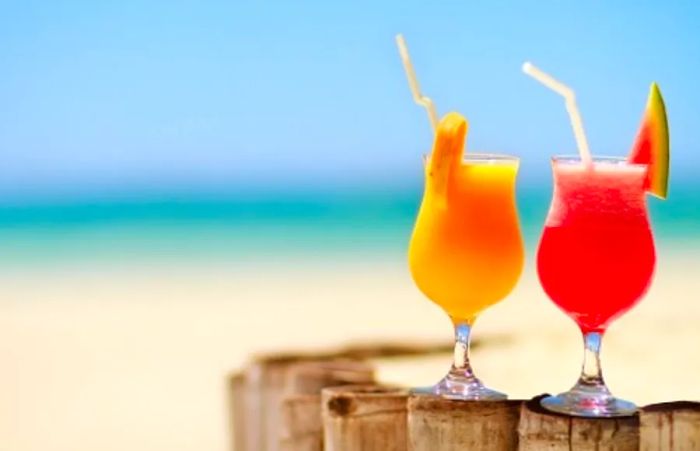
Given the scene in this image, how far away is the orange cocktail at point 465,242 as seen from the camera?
241cm

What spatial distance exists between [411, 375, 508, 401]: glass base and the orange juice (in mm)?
127

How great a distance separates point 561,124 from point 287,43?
4.45 meters

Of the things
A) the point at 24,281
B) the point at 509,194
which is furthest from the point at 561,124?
the point at 509,194

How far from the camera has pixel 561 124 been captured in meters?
20.7

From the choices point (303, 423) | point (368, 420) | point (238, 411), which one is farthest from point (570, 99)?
point (238, 411)

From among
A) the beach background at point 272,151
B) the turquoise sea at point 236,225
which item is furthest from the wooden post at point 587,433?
the turquoise sea at point 236,225

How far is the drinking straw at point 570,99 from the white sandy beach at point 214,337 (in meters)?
4.98

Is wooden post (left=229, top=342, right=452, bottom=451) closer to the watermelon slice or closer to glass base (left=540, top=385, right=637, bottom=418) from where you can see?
glass base (left=540, top=385, right=637, bottom=418)

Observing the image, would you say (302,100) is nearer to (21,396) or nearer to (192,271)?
(192,271)

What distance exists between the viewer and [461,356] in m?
2.44

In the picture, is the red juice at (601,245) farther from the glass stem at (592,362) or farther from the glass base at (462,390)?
the glass base at (462,390)

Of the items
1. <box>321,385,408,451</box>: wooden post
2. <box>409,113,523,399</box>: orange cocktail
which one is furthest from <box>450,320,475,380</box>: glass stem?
<box>321,385,408,451</box>: wooden post

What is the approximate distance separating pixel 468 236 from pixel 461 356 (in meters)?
0.22

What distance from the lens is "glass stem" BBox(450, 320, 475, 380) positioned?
7.98ft
